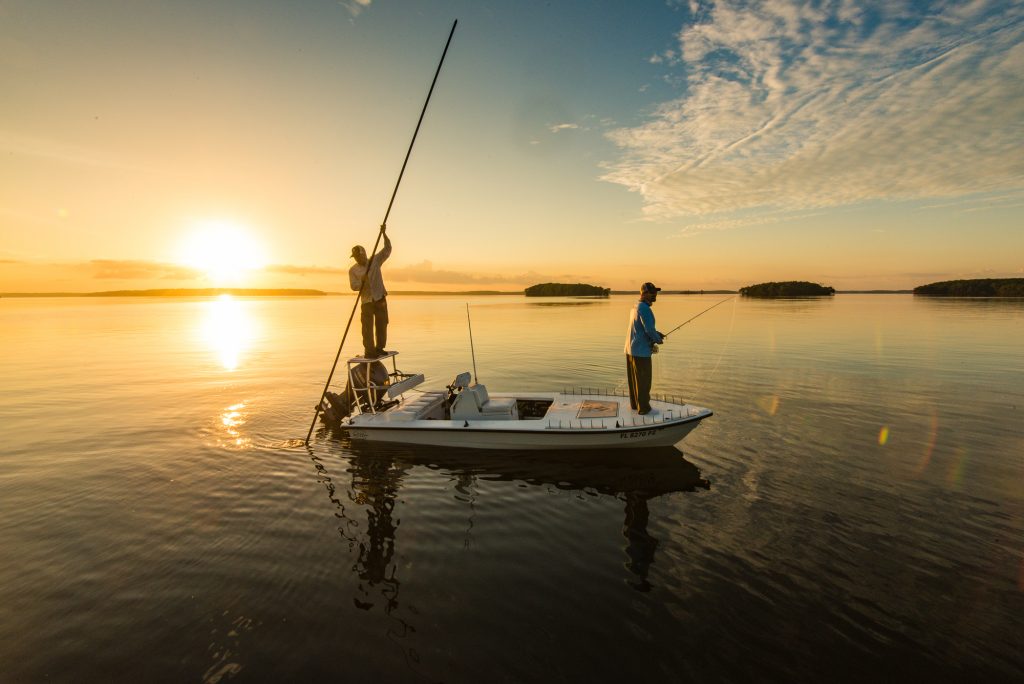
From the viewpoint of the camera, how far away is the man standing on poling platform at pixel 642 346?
11734mm

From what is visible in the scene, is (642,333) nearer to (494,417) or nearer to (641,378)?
(641,378)

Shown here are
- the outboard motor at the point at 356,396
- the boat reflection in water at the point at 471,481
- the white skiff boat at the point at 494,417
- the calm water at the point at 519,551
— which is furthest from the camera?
the outboard motor at the point at 356,396

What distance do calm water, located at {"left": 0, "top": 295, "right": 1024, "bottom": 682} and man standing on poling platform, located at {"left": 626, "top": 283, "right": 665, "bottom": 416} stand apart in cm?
202

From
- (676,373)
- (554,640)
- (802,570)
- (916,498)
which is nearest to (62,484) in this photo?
(554,640)

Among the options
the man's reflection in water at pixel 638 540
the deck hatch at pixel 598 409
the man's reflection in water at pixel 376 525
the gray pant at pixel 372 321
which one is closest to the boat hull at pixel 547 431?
the deck hatch at pixel 598 409

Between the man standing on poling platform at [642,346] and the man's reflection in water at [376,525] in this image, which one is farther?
the man standing on poling platform at [642,346]

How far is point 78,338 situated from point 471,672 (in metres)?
59.6

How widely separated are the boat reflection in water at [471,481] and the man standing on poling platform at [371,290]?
12.1 ft

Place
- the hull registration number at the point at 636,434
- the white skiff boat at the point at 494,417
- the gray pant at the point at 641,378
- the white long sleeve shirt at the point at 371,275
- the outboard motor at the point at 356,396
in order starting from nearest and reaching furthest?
the hull registration number at the point at 636,434 < the white skiff boat at the point at 494,417 < the gray pant at the point at 641,378 < the white long sleeve shirt at the point at 371,275 < the outboard motor at the point at 356,396

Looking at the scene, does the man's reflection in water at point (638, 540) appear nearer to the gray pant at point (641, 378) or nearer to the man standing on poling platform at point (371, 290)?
the gray pant at point (641, 378)

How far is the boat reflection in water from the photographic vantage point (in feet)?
26.2

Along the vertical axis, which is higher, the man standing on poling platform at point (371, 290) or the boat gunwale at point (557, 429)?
the man standing on poling platform at point (371, 290)

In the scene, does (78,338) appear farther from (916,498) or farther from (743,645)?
(916,498)

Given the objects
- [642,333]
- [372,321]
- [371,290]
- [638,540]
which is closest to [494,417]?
[642,333]
